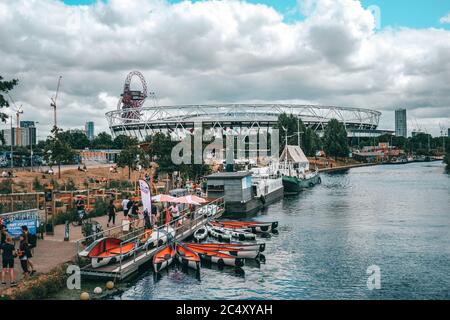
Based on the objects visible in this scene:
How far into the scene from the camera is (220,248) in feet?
101

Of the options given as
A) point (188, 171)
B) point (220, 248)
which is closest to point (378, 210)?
point (188, 171)

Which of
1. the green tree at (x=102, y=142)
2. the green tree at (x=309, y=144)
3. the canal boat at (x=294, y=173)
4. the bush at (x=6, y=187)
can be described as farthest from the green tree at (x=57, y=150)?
the green tree at (x=102, y=142)

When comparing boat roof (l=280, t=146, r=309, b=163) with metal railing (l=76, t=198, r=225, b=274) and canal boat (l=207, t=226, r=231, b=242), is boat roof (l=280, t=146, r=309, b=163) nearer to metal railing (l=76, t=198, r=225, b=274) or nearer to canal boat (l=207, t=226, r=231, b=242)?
metal railing (l=76, t=198, r=225, b=274)

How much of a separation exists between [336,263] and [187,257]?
9558mm

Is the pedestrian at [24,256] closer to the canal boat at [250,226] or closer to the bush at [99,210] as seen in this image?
the bush at [99,210]

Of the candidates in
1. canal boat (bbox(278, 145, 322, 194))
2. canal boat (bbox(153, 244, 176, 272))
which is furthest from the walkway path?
canal boat (bbox(278, 145, 322, 194))

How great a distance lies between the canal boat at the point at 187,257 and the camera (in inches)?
1084

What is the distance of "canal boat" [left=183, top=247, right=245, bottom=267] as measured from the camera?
94.8 feet

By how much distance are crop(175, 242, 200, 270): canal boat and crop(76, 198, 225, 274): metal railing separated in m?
1.28

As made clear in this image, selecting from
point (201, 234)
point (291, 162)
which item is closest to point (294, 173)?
point (291, 162)

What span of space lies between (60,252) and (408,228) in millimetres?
31030

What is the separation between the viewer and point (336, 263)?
2991 centimetres

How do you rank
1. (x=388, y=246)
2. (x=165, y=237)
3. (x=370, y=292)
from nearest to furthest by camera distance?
(x=370, y=292)
(x=165, y=237)
(x=388, y=246)
